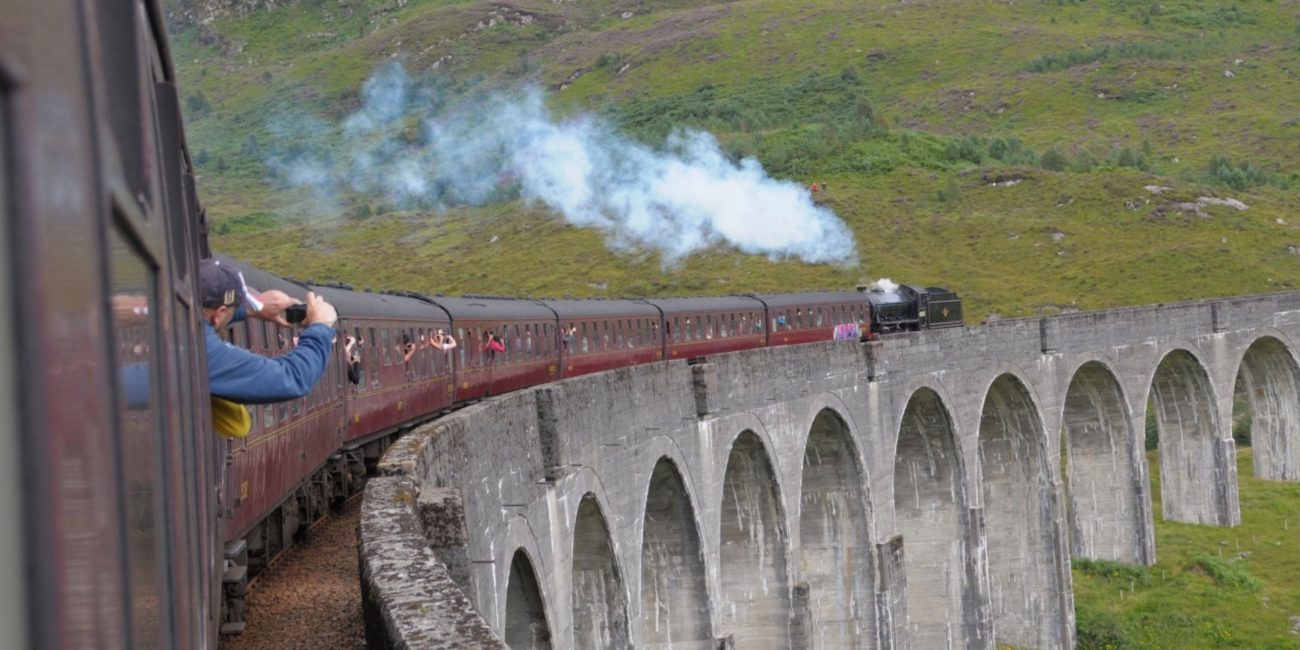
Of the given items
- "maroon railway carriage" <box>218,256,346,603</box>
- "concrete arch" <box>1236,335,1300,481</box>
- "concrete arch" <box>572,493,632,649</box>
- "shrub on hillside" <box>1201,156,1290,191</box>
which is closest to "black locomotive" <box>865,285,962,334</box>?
"concrete arch" <box>1236,335,1300,481</box>

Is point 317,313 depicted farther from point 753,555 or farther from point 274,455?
point 753,555

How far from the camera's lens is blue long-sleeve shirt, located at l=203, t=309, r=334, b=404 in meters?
3.52

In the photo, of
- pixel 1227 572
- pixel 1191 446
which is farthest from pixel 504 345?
pixel 1191 446

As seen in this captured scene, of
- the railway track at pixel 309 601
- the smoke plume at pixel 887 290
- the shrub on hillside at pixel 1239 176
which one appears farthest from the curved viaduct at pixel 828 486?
the shrub on hillside at pixel 1239 176

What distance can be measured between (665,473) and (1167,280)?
50632 millimetres

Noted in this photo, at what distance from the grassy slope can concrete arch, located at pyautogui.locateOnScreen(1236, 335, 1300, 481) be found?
1.79 m

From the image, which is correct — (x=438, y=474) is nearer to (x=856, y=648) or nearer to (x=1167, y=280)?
(x=856, y=648)

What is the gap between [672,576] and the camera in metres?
19.6

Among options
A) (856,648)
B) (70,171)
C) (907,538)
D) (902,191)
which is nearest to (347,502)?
(856,648)

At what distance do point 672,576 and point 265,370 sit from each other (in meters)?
16.5

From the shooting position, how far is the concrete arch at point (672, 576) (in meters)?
19.2

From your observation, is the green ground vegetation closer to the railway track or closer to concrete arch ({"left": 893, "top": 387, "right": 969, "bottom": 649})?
concrete arch ({"left": 893, "top": 387, "right": 969, "bottom": 649})

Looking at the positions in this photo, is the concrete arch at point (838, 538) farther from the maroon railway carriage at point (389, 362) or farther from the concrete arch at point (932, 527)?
the maroon railway carriage at point (389, 362)

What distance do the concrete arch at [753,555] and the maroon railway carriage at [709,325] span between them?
4718 millimetres
